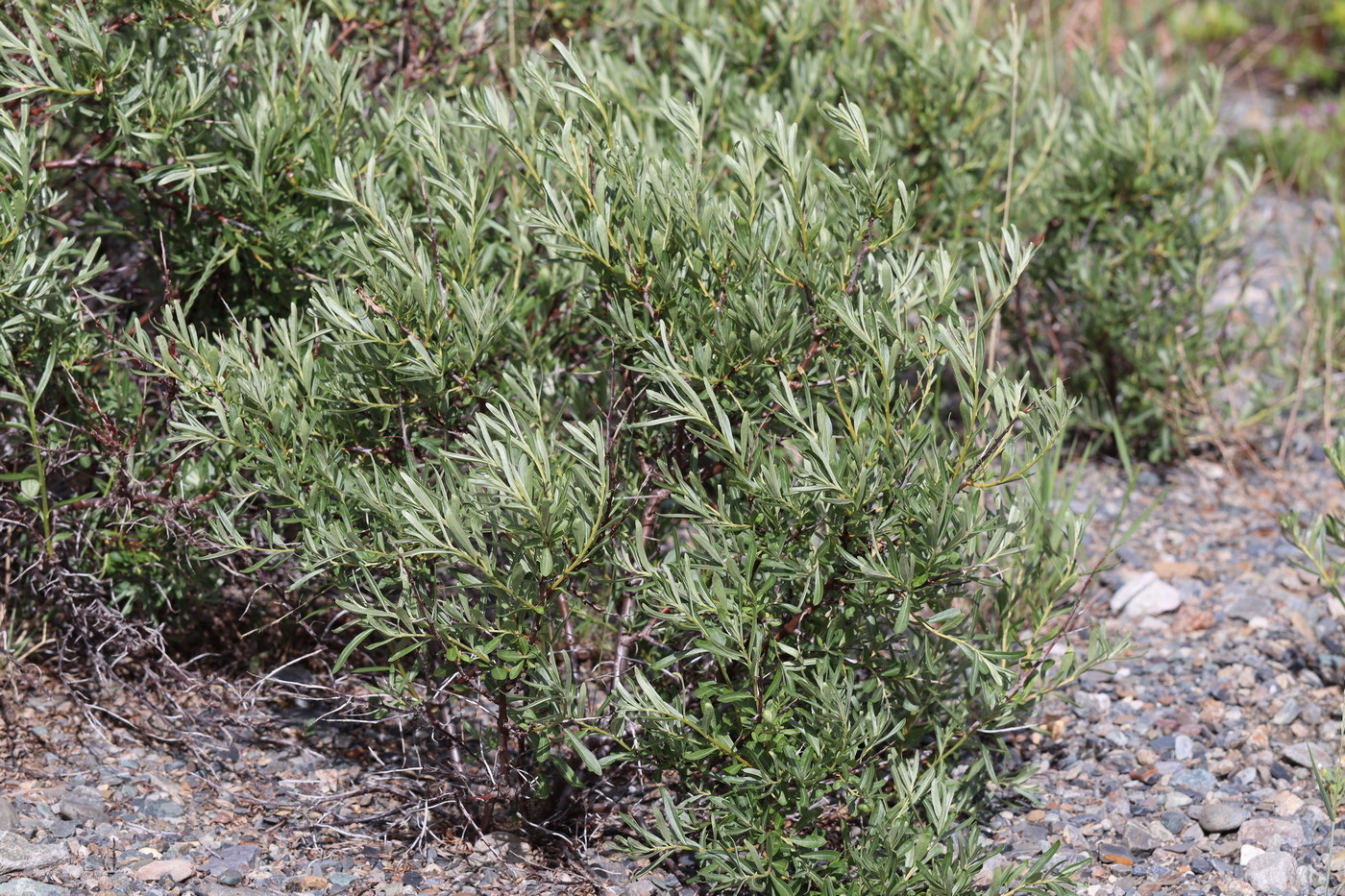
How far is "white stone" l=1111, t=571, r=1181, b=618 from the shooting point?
11.6 ft

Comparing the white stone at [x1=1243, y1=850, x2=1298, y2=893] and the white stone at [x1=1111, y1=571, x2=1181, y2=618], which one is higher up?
the white stone at [x1=1243, y1=850, x2=1298, y2=893]

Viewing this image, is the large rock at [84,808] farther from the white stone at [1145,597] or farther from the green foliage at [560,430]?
the white stone at [1145,597]

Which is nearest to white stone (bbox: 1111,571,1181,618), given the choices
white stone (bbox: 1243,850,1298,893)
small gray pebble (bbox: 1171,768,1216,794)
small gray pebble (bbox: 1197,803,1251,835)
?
small gray pebble (bbox: 1171,768,1216,794)

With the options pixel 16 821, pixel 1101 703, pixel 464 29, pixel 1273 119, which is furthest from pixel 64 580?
pixel 1273 119

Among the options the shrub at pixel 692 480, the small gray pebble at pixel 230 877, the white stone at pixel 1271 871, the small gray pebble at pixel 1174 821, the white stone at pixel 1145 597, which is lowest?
→ the white stone at pixel 1145 597

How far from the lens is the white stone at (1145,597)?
3525 mm

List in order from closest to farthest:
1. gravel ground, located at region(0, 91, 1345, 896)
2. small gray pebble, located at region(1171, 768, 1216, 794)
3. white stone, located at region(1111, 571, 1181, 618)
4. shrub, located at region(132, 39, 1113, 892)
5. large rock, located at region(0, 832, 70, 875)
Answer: shrub, located at region(132, 39, 1113, 892) < large rock, located at region(0, 832, 70, 875) < gravel ground, located at region(0, 91, 1345, 896) < small gray pebble, located at region(1171, 768, 1216, 794) < white stone, located at region(1111, 571, 1181, 618)

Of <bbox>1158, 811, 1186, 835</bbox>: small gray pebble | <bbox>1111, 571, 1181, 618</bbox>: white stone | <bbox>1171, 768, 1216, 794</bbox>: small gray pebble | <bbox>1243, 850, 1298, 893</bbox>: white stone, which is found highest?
<bbox>1243, 850, 1298, 893</bbox>: white stone

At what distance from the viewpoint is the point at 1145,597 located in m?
3.55

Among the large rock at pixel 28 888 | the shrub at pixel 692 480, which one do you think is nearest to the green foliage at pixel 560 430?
the shrub at pixel 692 480

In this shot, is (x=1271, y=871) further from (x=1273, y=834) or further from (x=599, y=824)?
(x=599, y=824)

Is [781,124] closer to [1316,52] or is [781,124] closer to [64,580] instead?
[64,580]

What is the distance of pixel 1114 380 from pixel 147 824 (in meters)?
3.07

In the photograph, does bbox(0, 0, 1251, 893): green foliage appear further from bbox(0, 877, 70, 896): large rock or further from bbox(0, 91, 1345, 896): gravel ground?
bbox(0, 877, 70, 896): large rock
